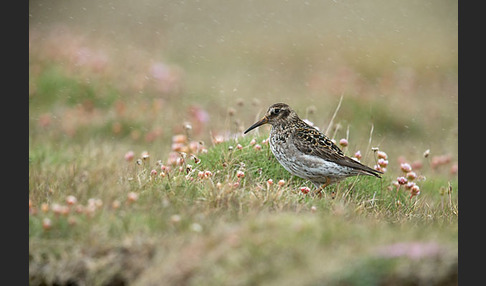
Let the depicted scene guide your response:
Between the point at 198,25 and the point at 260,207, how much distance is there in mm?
17180

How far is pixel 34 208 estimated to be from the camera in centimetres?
786

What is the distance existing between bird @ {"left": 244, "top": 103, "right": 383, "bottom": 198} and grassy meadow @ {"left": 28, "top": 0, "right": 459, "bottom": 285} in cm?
26

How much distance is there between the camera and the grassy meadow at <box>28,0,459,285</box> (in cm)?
663

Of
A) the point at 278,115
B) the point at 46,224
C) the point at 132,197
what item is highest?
the point at 278,115

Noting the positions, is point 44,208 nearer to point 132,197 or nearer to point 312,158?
point 132,197

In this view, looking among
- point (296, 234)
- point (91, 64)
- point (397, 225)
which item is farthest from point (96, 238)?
point (91, 64)

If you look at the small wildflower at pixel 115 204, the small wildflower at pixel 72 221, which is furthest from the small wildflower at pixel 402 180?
the small wildflower at pixel 72 221

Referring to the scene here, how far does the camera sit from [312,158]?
9625mm

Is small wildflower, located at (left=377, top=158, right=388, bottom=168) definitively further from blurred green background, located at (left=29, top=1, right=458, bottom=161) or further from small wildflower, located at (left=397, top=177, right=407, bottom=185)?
blurred green background, located at (left=29, top=1, right=458, bottom=161)

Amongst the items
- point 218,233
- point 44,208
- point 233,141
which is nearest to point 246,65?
point 233,141

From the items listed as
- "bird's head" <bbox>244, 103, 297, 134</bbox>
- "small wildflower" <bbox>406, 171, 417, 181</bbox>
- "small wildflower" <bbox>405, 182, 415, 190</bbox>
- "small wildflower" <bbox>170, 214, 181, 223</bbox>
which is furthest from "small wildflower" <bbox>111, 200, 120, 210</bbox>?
"small wildflower" <bbox>406, 171, 417, 181</bbox>

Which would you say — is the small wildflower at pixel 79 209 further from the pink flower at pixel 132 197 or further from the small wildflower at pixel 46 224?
the pink flower at pixel 132 197

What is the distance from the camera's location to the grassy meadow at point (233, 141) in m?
6.63

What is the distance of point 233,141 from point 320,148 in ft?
5.07
